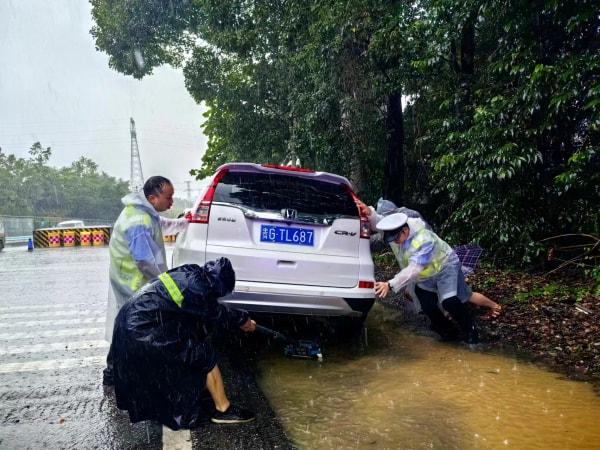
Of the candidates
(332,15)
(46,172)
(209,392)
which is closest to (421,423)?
(209,392)

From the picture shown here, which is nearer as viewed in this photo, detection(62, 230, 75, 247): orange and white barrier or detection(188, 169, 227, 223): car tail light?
detection(188, 169, 227, 223): car tail light

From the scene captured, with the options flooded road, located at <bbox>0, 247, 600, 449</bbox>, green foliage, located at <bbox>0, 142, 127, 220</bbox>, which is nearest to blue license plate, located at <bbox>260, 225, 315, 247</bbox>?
flooded road, located at <bbox>0, 247, 600, 449</bbox>

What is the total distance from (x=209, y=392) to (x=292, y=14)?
8289 mm

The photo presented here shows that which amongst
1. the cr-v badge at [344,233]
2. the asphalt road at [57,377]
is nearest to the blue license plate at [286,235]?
the cr-v badge at [344,233]

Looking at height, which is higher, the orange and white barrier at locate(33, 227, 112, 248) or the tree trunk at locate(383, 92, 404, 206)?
the tree trunk at locate(383, 92, 404, 206)

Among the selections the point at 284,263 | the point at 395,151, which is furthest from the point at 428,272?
the point at 395,151

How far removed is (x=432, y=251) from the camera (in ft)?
14.4

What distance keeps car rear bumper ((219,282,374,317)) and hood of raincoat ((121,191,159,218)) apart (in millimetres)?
900

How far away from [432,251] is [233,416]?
2.29 meters

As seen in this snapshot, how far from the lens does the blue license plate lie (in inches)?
158

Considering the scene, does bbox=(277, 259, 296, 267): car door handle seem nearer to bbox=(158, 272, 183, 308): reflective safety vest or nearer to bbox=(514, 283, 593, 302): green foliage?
bbox=(158, 272, 183, 308): reflective safety vest

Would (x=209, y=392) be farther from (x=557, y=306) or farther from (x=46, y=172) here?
(x=46, y=172)

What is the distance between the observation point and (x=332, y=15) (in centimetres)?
848

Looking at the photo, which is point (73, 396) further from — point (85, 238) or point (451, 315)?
point (85, 238)
